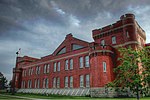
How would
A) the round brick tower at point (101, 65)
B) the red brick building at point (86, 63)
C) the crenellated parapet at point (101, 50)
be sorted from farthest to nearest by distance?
the crenellated parapet at point (101, 50)
the red brick building at point (86, 63)
the round brick tower at point (101, 65)

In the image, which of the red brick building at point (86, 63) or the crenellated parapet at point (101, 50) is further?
the crenellated parapet at point (101, 50)

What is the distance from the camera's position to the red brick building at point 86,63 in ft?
87.7

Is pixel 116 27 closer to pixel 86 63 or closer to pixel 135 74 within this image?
pixel 86 63

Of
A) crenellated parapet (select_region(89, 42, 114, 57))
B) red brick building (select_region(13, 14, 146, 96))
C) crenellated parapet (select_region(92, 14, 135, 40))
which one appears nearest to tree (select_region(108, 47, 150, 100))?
red brick building (select_region(13, 14, 146, 96))

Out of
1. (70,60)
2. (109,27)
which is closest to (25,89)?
(70,60)

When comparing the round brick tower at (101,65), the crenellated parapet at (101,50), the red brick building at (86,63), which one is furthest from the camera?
the crenellated parapet at (101,50)

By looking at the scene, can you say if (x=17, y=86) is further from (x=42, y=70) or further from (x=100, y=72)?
(x=100, y=72)

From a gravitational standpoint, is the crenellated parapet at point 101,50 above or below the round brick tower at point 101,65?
above

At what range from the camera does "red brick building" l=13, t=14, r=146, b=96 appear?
26.7 metres

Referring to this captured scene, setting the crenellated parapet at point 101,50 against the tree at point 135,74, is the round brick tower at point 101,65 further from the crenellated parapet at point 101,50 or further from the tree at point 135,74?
the tree at point 135,74

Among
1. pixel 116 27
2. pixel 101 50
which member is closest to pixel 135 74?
pixel 101 50

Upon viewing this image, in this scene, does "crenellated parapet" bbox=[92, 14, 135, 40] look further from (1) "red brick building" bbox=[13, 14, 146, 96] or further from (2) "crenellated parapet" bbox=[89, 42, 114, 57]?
(2) "crenellated parapet" bbox=[89, 42, 114, 57]

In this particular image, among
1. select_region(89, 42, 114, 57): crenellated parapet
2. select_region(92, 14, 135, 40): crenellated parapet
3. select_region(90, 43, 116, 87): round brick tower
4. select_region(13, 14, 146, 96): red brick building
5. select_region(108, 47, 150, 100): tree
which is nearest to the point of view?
select_region(108, 47, 150, 100): tree

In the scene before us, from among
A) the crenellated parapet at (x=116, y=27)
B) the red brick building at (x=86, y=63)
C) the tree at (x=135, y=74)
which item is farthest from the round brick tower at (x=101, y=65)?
the tree at (x=135, y=74)
